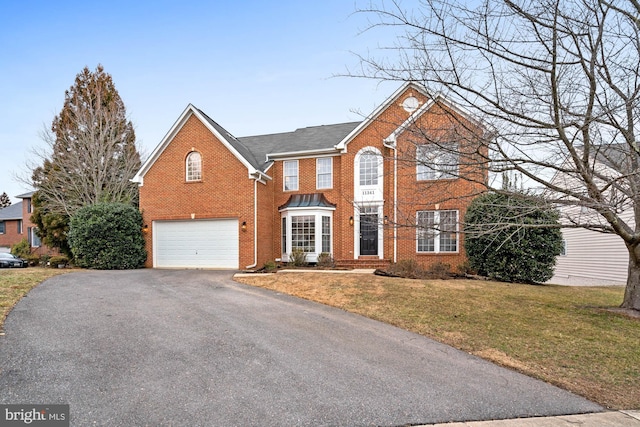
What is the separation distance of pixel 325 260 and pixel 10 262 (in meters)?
19.4

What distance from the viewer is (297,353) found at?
4.89m

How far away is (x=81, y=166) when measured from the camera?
62.6 feet

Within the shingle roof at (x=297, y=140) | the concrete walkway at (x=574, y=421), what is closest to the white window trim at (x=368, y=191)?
the shingle roof at (x=297, y=140)

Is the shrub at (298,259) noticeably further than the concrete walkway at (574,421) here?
Yes

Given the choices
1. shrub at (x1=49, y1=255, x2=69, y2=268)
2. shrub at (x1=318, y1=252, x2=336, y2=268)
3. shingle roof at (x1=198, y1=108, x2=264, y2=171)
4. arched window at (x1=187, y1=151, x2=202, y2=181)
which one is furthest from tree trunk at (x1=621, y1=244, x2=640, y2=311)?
shrub at (x1=49, y1=255, x2=69, y2=268)

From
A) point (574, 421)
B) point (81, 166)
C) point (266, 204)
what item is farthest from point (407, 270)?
point (81, 166)

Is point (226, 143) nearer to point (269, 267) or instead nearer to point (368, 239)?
point (269, 267)

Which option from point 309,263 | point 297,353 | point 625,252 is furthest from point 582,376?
point 625,252

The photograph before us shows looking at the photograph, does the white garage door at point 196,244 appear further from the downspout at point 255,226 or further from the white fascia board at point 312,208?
the white fascia board at point 312,208

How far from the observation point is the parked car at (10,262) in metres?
19.5

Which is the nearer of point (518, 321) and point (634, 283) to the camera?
point (518, 321)

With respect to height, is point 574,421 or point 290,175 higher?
point 290,175

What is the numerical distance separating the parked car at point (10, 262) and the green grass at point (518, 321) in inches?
695

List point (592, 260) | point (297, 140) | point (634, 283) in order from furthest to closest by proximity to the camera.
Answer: point (297, 140) → point (592, 260) → point (634, 283)
